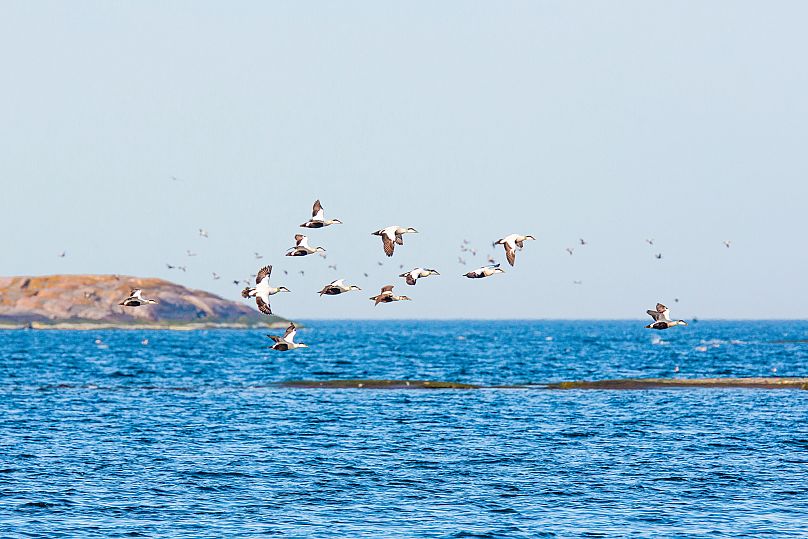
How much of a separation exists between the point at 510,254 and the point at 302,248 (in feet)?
23.3

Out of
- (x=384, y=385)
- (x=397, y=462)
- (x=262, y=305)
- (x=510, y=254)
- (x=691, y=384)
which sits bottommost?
(x=397, y=462)

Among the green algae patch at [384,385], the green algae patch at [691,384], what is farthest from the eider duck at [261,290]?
the green algae patch at [691,384]

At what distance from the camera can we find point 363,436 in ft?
186

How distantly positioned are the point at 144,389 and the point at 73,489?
162ft

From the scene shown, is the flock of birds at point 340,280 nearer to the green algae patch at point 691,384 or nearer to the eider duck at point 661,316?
the eider duck at point 661,316

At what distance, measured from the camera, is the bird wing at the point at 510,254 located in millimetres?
40719

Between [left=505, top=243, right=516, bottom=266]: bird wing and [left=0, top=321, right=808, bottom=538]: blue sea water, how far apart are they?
7.58m

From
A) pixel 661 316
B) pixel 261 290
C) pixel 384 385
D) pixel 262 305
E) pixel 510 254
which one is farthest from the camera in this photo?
pixel 384 385

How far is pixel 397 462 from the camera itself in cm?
4781

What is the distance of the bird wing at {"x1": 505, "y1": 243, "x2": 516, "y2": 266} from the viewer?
40719 mm

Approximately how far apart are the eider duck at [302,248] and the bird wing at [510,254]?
6560mm

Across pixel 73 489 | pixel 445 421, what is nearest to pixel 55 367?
pixel 445 421

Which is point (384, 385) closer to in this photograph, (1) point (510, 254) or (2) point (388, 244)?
(1) point (510, 254)

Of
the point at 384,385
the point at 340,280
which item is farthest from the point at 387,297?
the point at 384,385
